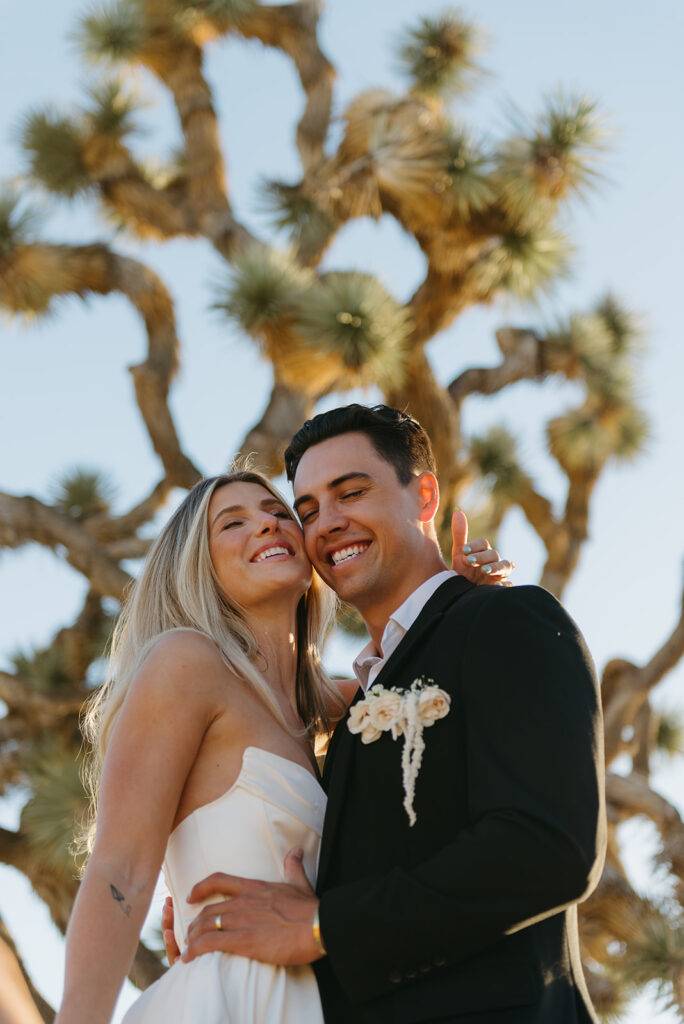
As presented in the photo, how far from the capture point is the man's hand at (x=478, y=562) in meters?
3.21

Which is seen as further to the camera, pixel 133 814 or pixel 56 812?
pixel 56 812

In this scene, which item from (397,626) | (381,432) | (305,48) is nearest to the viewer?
(397,626)

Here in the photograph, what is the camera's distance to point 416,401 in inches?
308

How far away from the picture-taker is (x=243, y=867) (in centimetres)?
259

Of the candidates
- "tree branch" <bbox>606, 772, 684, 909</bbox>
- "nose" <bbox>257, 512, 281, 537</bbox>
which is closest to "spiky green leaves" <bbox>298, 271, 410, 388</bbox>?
"tree branch" <bbox>606, 772, 684, 909</bbox>

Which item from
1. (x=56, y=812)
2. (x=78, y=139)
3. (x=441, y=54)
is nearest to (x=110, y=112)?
(x=78, y=139)

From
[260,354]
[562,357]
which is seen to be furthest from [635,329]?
[260,354]

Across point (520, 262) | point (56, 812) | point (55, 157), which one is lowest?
point (56, 812)

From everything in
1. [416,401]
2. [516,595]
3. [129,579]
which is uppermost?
[416,401]

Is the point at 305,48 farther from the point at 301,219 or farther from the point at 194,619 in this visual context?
the point at 194,619

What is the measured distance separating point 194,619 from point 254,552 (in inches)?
10.5

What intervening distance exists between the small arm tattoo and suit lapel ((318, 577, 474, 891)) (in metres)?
0.38

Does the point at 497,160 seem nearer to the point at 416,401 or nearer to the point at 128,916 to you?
the point at 416,401

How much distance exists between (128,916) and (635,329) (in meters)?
8.31
